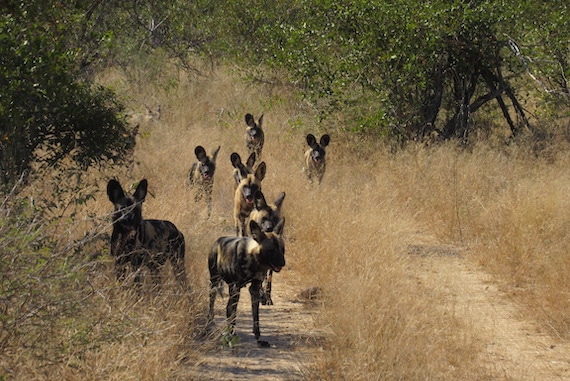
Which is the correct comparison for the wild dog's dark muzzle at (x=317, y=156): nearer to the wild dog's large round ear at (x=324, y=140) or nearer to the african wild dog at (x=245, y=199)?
the wild dog's large round ear at (x=324, y=140)

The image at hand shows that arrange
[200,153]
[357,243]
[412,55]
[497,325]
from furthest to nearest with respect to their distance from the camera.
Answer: [412,55]
[200,153]
[357,243]
[497,325]

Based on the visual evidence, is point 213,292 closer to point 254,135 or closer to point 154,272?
point 154,272

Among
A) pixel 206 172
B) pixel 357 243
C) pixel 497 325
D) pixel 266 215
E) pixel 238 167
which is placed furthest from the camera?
pixel 206 172

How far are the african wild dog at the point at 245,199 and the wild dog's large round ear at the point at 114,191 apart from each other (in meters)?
2.68

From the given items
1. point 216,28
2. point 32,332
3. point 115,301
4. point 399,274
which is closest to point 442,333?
point 399,274

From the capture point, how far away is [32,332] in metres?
4.17

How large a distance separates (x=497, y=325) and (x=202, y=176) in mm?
4945

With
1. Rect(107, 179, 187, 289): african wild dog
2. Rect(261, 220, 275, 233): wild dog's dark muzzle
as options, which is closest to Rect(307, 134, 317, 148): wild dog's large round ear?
Rect(261, 220, 275, 233): wild dog's dark muzzle

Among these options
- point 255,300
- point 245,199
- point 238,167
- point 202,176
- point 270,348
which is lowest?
point 270,348

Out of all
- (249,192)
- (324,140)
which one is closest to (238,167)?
(249,192)

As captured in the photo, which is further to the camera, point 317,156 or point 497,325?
point 317,156

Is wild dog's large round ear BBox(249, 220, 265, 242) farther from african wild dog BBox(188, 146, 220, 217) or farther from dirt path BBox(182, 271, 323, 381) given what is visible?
african wild dog BBox(188, 146, 220, 217)

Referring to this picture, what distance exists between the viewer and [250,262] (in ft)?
19.2

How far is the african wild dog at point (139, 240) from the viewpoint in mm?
5953
